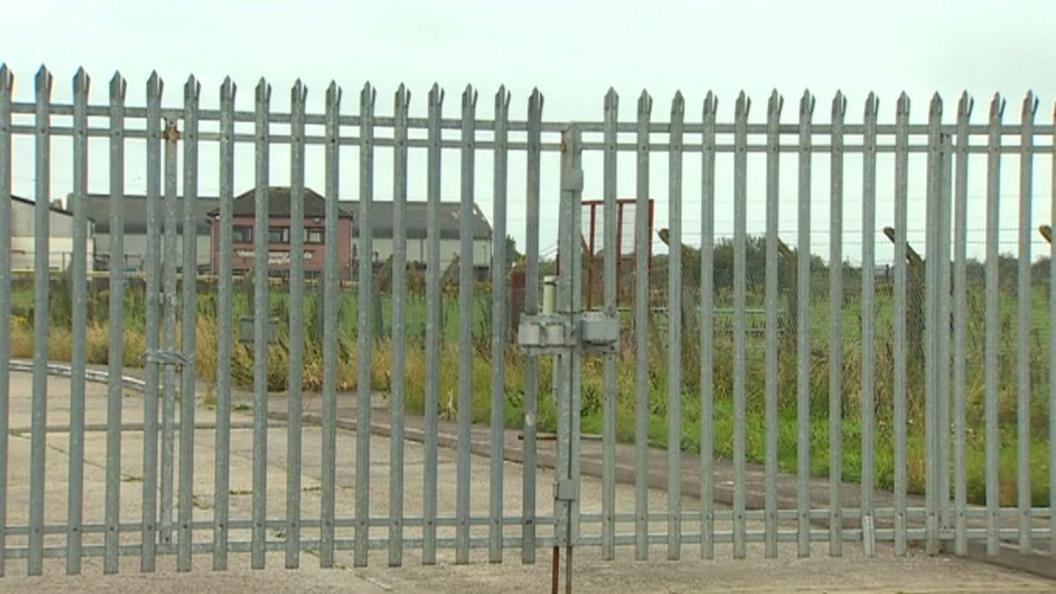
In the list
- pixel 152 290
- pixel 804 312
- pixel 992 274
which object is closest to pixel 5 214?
pixel 152 290

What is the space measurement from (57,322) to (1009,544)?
5.90 m

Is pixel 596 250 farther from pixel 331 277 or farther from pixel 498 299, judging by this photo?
pixel 331 277

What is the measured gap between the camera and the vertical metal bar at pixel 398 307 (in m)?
7.05

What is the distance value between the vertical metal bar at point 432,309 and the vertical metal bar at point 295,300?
0.62 metres

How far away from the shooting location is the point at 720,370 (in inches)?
466

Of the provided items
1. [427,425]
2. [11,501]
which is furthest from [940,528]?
[11,501]

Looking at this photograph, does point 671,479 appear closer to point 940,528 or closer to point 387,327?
point 940,528

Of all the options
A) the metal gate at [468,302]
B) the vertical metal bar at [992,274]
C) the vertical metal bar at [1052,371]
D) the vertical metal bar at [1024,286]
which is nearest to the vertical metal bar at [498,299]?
the metal gate at [468,302]

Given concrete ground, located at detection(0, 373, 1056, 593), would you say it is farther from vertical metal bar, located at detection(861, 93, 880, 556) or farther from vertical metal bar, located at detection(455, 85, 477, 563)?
vertical metal bar, located at detection(455, 85, 477, 563)

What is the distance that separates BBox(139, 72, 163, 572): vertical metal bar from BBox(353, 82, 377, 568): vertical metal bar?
3.17ft

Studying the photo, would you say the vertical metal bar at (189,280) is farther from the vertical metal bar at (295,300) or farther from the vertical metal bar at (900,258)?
the vertical metal bar at (900,258)

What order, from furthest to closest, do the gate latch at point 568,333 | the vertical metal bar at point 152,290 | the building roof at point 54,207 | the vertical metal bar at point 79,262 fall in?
the building roof at point 54,207 → the gate latch at point 568,333 → the vertical metal bar at point 152,290 → the vertical metal bar at point 79,262

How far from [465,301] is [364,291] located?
19.9 inches

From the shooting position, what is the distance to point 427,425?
23.6 feet
